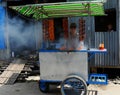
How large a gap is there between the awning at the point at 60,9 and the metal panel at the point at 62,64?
48.5 inches

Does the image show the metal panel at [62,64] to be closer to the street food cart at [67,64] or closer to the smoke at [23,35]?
the street food cart at [67,64]

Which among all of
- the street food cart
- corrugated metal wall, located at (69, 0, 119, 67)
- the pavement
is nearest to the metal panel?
the street food cart

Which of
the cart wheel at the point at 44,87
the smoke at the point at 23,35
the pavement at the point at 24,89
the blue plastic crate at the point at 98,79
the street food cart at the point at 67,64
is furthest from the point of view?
the smoke at the point at 23,35

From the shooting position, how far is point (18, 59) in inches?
452

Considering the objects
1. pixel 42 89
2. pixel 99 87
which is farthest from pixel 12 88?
pixel 99 87

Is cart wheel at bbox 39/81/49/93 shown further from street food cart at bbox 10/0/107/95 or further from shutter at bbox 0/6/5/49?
shutter at bbox 0/6/5/49

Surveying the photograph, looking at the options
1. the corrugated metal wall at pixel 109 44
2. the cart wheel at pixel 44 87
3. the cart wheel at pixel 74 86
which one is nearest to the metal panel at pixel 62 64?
the cart wheel at pixel 74 86

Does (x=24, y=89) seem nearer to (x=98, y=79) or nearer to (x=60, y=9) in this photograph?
(x=98, y=79)

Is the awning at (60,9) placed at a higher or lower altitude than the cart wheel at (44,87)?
higher

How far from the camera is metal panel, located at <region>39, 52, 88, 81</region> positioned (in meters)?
7.45

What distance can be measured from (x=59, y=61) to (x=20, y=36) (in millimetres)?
5379

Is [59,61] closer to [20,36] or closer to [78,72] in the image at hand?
[78,72]

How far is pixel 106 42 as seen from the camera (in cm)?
999

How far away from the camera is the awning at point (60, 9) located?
270 inches
